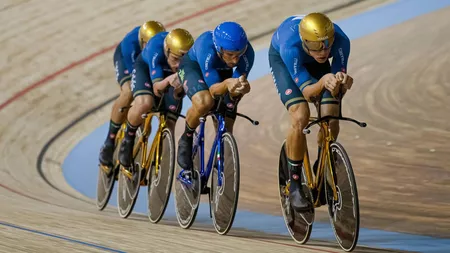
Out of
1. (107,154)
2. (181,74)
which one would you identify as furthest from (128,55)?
(181,74)

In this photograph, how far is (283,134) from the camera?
23.3ft

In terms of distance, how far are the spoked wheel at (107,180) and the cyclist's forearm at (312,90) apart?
2279 mm

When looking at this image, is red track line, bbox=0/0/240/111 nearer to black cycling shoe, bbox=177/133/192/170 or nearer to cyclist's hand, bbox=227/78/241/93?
black cycling shoe, bbox=177/133/192/170

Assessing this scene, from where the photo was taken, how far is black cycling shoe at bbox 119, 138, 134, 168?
18.5ft

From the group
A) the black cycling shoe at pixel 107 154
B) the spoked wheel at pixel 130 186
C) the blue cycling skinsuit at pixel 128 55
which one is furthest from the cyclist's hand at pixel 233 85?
the black cycling shoe at pixel 107 154

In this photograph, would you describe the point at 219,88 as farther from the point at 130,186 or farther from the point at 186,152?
the point at 130,186

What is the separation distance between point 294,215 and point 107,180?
82.5 inches

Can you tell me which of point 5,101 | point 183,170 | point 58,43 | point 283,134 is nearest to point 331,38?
point 183,170

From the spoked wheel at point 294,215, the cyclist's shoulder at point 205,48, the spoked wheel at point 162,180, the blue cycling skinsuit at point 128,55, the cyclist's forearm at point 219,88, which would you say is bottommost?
the spoked wheel at point 294,215

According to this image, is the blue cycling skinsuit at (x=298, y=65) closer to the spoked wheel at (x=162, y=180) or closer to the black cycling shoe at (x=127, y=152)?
the spoked wheel at (x=162, y=180)

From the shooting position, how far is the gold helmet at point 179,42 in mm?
5211

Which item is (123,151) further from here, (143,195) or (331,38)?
(331,38)

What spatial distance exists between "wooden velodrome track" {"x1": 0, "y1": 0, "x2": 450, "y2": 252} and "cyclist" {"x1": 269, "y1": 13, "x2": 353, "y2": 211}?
404 millimetres

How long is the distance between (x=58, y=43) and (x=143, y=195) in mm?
3344
